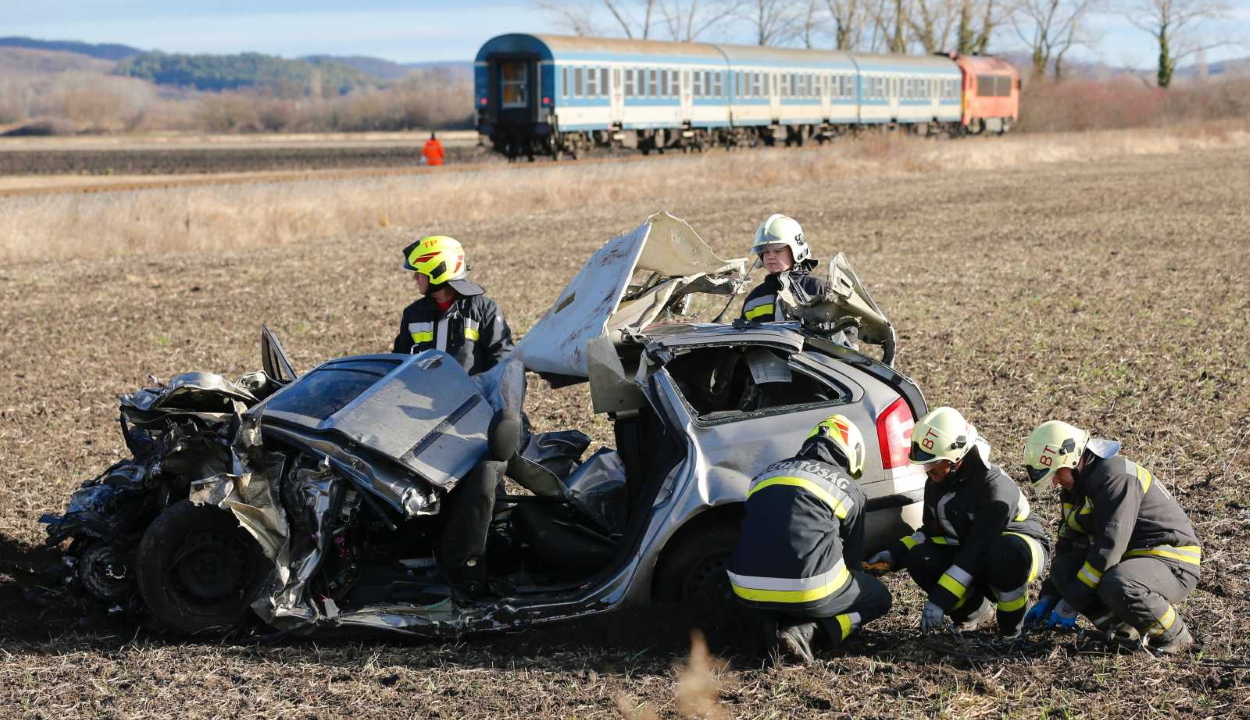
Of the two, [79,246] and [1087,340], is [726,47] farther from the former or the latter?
[1087,340]

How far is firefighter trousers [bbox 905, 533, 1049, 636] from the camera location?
5.22 meters

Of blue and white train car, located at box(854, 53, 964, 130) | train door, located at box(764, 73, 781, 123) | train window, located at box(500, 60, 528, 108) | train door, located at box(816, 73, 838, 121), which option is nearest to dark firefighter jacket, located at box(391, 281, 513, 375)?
train window, located at box(500, 60, 528, 108)

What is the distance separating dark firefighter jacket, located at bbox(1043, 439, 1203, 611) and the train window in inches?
1192

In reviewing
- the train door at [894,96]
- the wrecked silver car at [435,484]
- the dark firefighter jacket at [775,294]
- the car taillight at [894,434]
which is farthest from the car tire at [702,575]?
the train door at [894,96]

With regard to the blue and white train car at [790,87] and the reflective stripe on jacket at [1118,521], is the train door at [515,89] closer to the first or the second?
the blue and white train car at [790,87]

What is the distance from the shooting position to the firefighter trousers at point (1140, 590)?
501cm

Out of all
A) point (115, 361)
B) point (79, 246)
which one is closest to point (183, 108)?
point (79, 246)

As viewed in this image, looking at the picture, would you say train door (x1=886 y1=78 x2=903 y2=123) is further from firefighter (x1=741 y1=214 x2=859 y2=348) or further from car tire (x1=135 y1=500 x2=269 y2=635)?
car tire (x1=135 y1=500 x2=269 y2=635)

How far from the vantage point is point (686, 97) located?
128 feet

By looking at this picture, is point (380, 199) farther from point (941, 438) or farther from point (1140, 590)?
point (1140, 590)

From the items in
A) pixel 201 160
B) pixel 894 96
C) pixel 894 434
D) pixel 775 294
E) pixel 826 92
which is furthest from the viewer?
pixel 894 96

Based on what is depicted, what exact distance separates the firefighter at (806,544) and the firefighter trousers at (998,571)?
41 centimetres

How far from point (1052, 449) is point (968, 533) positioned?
519mm

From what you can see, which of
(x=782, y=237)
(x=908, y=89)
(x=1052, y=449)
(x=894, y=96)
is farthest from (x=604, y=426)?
(x=908, y=89)
